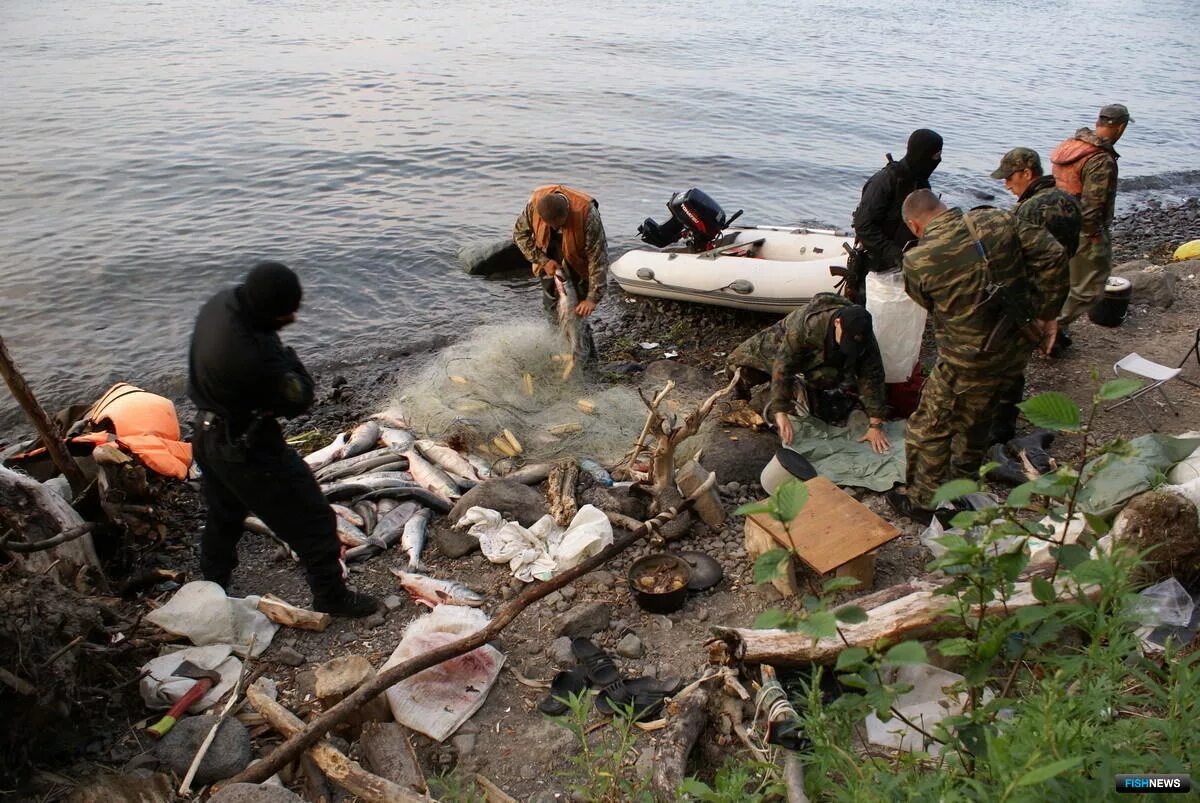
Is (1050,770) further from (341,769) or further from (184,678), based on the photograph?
(184,678)

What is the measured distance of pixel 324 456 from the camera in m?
6.28

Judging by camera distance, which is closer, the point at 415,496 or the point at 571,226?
the point at 415,496

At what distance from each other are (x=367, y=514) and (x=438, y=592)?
1096 mm

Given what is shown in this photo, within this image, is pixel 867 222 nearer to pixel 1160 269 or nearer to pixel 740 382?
pixel 740 382

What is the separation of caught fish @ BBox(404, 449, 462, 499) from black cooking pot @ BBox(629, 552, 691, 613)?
1.63m

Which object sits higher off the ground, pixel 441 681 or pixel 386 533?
pixel 441 681

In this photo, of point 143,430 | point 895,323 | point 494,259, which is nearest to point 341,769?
point 143,430

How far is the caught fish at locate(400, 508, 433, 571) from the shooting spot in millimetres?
5051

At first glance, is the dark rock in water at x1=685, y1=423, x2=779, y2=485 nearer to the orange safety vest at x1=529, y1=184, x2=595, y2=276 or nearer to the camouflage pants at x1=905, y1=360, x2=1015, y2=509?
the camouflage pants at x1=905, y1=360, x2=1015, y2=509

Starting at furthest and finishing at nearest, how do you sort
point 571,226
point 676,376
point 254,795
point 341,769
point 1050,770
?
1. point 676,376
2. point 571,226
3. point 341,769
4. point 254,795
5. point 1050,770

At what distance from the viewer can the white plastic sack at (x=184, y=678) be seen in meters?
3.84

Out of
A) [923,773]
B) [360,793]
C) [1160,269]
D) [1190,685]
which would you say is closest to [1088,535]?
[1190,685]

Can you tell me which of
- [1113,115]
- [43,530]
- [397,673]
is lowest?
[397,673]

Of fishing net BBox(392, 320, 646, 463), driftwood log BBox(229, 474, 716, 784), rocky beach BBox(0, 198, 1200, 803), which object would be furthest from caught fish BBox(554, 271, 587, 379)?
driftwood log BBox(229, 474, 716, 784)
